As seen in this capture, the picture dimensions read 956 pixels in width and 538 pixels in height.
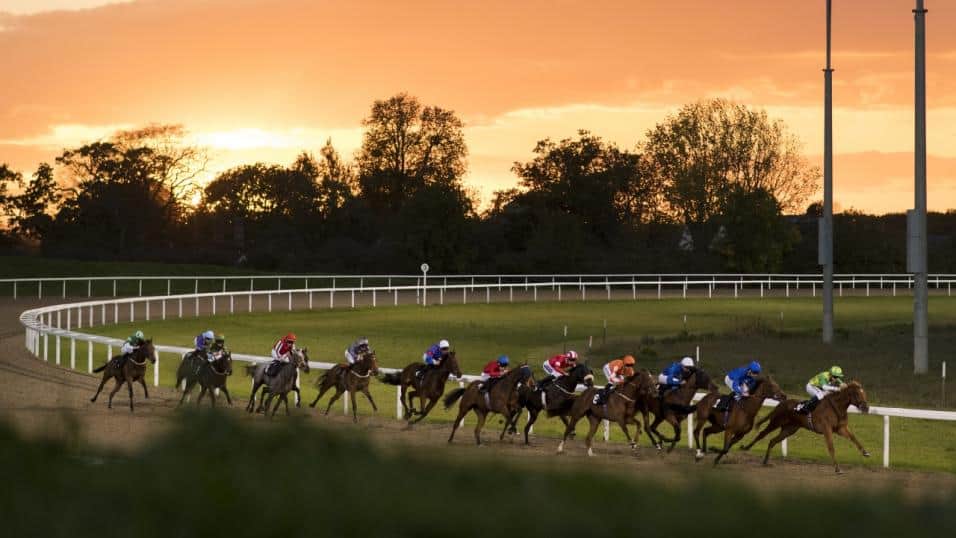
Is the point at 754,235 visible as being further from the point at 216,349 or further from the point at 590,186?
the point at 216,349

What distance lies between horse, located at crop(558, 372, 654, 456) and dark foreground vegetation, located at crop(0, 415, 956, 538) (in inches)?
389

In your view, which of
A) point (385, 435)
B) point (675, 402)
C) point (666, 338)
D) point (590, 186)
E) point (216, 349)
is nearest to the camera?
point (385, 435)

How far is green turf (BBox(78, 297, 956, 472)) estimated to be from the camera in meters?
15.9

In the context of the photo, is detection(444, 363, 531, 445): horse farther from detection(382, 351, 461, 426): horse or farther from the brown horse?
the brown horse

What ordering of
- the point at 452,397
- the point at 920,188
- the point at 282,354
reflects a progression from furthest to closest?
the point at 920,188 → the point at 282,354 → the point at 452,397

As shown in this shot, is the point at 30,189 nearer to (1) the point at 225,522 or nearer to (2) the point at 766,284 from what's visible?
(2) the point at 766,284

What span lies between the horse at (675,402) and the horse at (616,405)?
4.8 inches

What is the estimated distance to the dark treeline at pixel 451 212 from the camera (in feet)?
209

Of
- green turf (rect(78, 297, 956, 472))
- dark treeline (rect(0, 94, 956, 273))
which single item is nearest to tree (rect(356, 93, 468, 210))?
dark treeline (rect(0, 94, 956, 273))

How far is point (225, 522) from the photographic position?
8.16 ft

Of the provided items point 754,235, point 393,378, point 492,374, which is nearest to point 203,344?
point 393,378

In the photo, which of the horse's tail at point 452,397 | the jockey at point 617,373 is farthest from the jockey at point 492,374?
the jockey at point 617,373

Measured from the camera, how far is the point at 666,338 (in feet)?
94.4

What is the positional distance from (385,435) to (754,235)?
53223 mm
